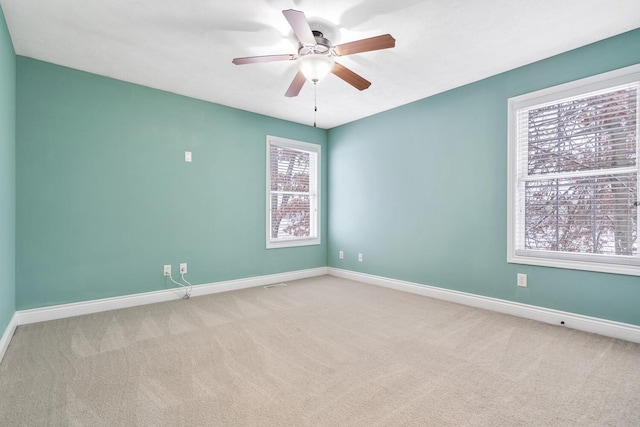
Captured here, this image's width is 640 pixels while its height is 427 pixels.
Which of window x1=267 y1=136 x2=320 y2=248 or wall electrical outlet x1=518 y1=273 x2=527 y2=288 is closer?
wall electrical outlet x1=518 y1=273 x2=527 y2=288

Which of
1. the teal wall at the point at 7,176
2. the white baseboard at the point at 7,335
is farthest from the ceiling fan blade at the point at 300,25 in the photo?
the white baseboard at the point at 7,335

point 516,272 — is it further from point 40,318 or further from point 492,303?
point 40,318

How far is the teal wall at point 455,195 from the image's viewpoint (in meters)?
2.67

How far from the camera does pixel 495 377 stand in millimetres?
1928

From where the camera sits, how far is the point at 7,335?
94.0 inches

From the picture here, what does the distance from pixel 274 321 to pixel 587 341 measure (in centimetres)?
264

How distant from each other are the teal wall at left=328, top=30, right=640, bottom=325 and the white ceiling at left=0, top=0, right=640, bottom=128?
0.22m

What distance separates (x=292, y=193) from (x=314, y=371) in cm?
320

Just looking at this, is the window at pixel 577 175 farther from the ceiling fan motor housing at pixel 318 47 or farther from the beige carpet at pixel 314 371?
the ceiling fan motor housing at pixel 318 47

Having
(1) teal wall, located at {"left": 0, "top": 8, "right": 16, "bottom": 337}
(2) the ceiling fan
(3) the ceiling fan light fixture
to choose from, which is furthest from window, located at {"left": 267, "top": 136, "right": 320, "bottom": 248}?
(1) teal wall, located at {"left": 0, "top": 8, "right": 16, "bottom": 337}

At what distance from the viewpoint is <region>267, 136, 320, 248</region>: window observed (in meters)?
4.63

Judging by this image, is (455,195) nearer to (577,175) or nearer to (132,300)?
(577,175)

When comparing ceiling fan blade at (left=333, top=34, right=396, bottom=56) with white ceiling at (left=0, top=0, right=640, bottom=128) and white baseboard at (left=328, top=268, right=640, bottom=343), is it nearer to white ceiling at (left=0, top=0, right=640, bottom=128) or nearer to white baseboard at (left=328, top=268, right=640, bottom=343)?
white ceiling at (left=0, top=0, right=640, bottom=128)

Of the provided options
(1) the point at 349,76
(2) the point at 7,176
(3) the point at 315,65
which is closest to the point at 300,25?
(3) the point at 315,65
